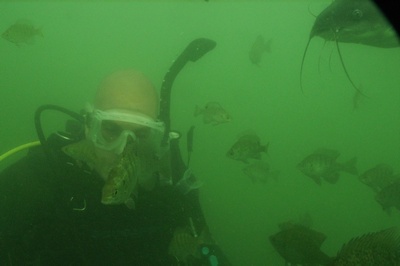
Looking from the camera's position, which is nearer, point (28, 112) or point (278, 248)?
point (278, 248)

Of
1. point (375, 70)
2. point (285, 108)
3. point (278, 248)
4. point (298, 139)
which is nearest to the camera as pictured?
point (278, 248)

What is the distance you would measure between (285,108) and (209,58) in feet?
37.4

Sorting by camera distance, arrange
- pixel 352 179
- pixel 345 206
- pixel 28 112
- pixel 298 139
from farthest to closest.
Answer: pixel 298 139 < pixel 28 112 < pixel 352 179 < pixel 345 206

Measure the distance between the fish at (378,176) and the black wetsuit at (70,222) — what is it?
128 inches

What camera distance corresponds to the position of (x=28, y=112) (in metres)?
24.9

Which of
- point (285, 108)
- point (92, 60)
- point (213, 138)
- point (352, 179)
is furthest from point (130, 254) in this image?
point (92, 60)

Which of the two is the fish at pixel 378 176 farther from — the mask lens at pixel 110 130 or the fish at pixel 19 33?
the fish at pixel 19 33

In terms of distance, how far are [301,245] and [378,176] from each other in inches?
140

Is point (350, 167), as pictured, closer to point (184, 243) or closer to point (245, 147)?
point (245, 147)

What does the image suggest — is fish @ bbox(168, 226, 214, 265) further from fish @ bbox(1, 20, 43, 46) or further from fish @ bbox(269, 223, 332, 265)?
fish @ bbox(1, 20, 43, 46)

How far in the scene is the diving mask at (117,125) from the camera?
4434 millimetres

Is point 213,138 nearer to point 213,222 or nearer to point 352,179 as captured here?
point 213,222

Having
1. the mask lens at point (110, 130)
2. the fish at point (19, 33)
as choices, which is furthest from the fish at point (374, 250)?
the fish at point (19, 33)

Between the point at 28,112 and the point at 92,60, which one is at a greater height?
the point at 92,60
